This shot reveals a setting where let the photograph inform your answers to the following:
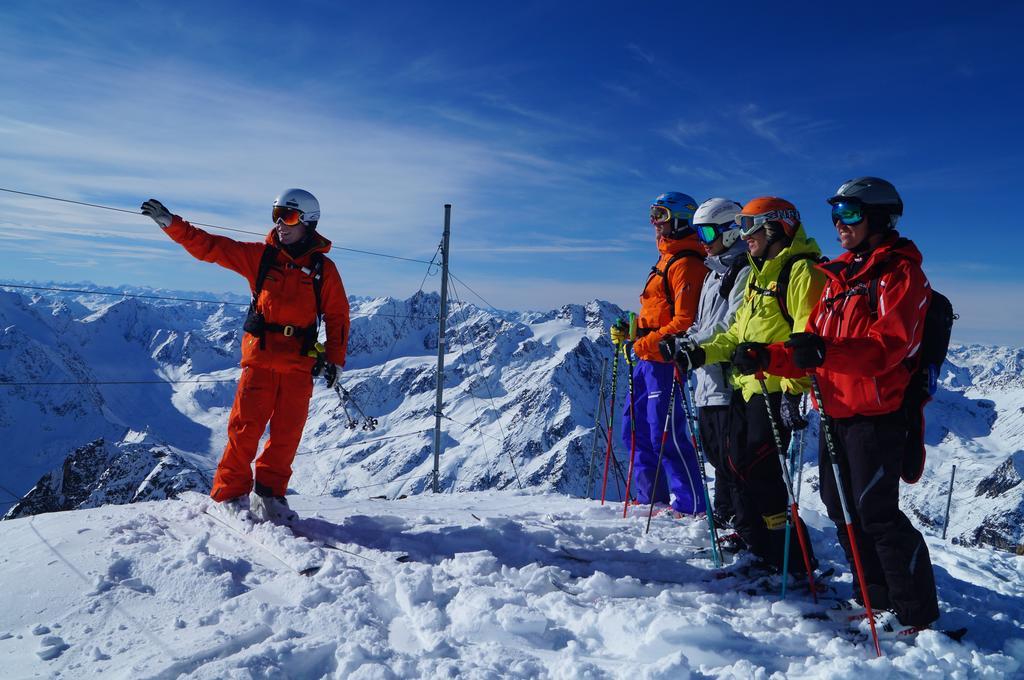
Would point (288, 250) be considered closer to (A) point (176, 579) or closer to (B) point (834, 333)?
(A) point (176, 579)

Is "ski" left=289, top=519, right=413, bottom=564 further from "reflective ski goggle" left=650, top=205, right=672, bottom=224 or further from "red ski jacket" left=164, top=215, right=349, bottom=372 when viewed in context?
"reflective ski goggle" left=650, top=205, right=672, bottom=224

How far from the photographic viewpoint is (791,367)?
3.62m

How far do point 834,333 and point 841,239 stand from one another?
58 cm

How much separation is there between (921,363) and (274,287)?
16.0 feet

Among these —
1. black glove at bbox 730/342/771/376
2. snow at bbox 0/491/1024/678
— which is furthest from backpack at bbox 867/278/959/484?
snow at bbox 0/491/1024/678

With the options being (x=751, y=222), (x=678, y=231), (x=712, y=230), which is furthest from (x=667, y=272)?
(x=751, y=222)

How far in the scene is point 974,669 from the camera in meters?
3.04

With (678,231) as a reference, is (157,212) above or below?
below

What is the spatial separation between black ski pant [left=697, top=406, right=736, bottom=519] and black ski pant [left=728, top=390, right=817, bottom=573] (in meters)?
0.15

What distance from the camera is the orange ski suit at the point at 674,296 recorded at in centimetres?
582

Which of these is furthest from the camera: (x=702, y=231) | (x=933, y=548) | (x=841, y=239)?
(x=933, y=548)

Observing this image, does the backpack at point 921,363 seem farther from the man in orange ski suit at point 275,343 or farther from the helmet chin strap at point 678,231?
the man in orange ski suit at point 275,343

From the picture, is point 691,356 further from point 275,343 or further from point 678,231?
point 275,343

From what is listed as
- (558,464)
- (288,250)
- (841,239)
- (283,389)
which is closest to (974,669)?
(841,239)
